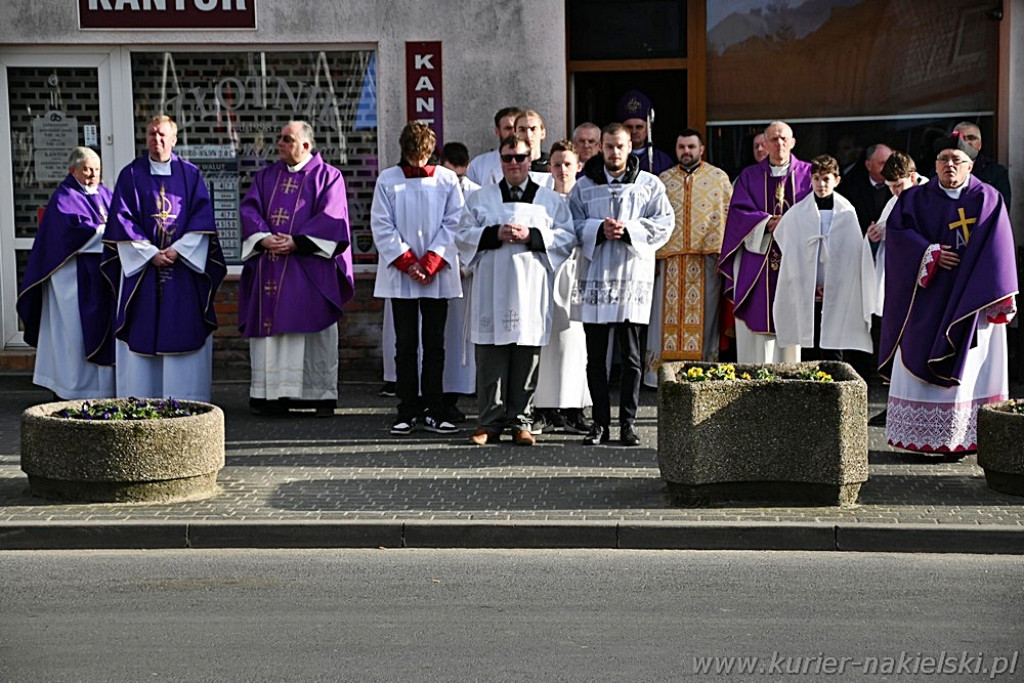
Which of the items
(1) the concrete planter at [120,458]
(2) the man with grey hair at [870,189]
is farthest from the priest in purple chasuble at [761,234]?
(1) the concrete planter at [120,458]

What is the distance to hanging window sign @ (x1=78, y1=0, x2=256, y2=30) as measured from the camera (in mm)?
14133

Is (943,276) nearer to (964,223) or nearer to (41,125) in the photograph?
(964,223)

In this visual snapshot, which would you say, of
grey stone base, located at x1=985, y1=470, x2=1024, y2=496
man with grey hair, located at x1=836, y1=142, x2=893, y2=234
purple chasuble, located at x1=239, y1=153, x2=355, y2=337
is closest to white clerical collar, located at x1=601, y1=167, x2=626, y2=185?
purple chasuble, located at x1=239, y1=153, x2=355, y2=337

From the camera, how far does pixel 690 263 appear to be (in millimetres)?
13430

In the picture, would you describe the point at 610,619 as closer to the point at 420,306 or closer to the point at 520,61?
the point at 420,306

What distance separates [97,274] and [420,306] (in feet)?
9.28

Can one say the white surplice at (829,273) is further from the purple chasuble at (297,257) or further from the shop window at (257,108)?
the shop window at (257,108)

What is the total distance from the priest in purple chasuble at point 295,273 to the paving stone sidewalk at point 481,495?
94 centimetres

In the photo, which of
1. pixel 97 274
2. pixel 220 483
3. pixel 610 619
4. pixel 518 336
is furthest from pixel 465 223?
pixel 610 619

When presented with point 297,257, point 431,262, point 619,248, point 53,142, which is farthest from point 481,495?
point 53,142

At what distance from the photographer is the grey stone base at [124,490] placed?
8.70 metres

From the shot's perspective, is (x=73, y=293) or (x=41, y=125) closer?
(x=73, y=293)

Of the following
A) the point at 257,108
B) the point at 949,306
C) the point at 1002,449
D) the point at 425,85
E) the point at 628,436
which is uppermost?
the point at 425,85

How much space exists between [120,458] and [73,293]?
14.6 feet
